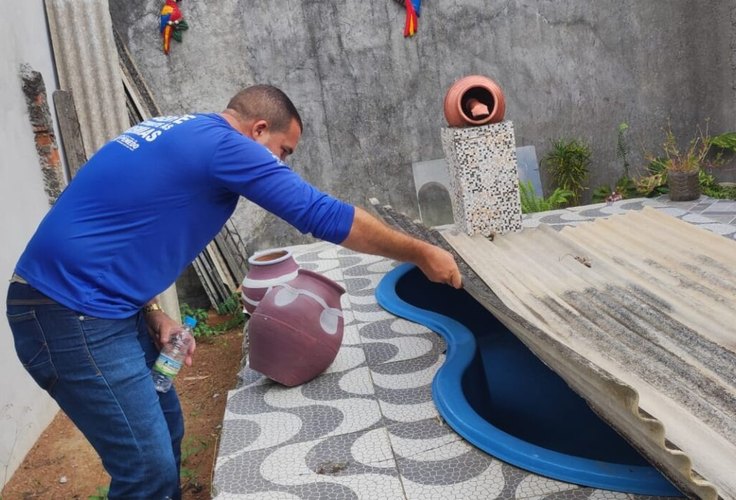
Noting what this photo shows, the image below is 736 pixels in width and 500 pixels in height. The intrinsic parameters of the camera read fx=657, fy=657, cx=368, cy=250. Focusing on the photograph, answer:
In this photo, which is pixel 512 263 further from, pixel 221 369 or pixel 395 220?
pixel 221 369

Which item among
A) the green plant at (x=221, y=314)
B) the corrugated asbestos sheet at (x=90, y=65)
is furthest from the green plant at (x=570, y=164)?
the corrugated asbestos sheet at (x=90, y=65)

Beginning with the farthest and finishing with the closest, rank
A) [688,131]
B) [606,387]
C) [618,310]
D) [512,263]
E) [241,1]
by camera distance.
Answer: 1. [688,131]
2. [241,1]
3. [512,263]
4. [618,310]
5. [606,387]

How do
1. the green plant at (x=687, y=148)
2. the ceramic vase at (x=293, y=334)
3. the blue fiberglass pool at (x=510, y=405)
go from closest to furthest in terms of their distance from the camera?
the blue fiberglass pool at (x=510, y=405), the ceramic vase at (x=293, y=334), the green plant at (x=687, y=148)

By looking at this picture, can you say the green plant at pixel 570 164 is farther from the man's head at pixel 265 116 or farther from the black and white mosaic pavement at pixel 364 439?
the man's head at pixel 265 116

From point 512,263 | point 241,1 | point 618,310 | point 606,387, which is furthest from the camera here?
point 241,1

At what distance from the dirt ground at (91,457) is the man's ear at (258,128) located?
2.00 meters

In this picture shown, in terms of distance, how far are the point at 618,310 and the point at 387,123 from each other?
170 inches

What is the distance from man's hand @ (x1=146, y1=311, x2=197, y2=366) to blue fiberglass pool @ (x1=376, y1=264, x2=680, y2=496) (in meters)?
1.14

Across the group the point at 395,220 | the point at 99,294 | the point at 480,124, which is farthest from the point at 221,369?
the point at 99,294

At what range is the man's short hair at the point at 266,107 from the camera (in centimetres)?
238

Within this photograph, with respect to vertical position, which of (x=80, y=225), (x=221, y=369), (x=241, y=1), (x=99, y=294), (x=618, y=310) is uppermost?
(x=241, y=1)

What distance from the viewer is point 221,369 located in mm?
5234

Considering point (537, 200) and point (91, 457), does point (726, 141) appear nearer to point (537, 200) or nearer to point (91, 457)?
point (537, 200)

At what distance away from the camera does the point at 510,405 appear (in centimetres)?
391
